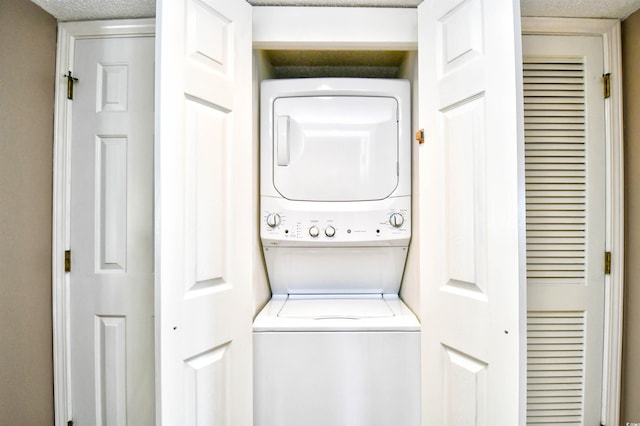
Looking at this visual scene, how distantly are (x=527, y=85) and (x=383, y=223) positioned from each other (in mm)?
1134

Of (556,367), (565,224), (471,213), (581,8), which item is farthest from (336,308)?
(581,8)

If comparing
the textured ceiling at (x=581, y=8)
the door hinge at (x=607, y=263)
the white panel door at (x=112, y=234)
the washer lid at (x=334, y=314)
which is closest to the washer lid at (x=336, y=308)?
the washer lid at (x=334, y=314)

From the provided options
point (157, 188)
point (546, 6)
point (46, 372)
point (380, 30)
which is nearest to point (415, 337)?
point (157, 188)

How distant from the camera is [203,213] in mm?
1198

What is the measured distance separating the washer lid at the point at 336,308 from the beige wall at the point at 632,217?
131cm

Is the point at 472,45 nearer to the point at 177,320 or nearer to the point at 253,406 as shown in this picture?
the point at 177,320

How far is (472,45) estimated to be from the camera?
3.80 feet

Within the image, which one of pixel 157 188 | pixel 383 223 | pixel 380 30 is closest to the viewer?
pixel 157 188

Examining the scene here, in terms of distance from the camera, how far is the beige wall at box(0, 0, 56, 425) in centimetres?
136

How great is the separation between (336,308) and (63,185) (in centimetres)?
175

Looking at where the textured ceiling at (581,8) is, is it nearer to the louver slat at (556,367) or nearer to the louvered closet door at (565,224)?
the louvered closet door at (565,224)

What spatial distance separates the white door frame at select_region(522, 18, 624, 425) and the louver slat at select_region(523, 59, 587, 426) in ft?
0.42

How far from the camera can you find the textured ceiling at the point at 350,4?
4.79 feet

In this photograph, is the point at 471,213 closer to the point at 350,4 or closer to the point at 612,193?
the point at 612,193
